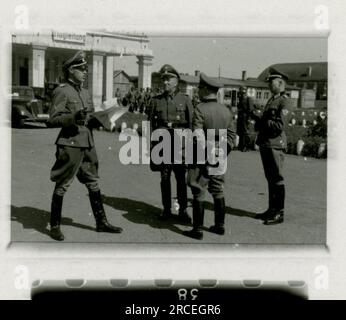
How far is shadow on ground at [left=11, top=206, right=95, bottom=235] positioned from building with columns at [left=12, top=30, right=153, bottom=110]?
3.47ft

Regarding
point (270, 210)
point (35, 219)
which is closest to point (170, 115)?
point (270, 210)

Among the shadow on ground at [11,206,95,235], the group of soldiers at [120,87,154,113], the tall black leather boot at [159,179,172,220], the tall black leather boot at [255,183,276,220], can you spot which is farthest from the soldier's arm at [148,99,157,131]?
the tall black leather boot at [255,183,276,220]

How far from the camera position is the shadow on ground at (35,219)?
4.43 m

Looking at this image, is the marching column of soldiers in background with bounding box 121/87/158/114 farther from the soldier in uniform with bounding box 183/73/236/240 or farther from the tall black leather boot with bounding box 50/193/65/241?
the tall black leather boot with bounding box 50/193/65/241

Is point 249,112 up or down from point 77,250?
up

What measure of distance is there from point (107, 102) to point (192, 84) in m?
0.94

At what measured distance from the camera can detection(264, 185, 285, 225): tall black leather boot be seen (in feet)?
15.5

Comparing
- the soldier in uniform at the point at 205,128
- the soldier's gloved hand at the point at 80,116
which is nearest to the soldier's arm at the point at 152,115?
the soldier in uniform at the point at 205,128

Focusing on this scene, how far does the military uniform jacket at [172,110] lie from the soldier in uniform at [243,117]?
0.51m
